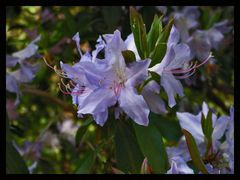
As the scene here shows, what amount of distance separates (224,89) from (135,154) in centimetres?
117

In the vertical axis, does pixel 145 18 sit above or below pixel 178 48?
above

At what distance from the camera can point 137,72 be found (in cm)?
86

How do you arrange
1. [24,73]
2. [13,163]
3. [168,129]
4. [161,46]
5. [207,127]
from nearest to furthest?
[161,46] < [207,127] < [13,163] < [168,129] < [24,73]

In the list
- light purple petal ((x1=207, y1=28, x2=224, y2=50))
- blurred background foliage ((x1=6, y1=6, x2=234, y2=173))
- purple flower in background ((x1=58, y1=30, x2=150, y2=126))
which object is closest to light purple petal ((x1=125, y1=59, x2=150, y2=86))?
purple flower in background ((x1=58, y1=30, x2=150, y2=126))

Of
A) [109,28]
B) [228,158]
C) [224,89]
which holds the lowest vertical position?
[228,158]

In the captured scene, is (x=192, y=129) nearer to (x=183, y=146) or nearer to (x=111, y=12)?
(x=183, y=146)

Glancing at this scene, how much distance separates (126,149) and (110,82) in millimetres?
175

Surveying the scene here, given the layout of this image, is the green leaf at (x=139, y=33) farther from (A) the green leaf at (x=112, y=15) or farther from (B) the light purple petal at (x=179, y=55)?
(A) the green leaf at (x=112, y=15)

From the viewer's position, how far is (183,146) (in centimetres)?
108

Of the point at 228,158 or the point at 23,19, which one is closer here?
the point at 228,158

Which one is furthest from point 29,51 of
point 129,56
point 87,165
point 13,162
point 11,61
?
point 129,56

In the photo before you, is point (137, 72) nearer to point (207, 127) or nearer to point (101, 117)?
point (101, 117)
